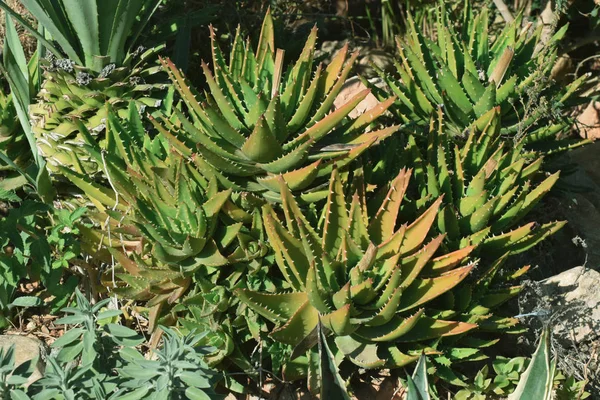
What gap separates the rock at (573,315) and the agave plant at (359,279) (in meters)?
0.49

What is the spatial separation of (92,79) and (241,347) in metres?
1.29

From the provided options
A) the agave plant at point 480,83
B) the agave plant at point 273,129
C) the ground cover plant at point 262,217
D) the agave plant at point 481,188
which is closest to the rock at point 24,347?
the ground cover plant at point 262,217

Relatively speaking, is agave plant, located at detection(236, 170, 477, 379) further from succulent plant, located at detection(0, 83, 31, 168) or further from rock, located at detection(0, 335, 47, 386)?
succulent plant, located at detection(0, 83, 31, 168)

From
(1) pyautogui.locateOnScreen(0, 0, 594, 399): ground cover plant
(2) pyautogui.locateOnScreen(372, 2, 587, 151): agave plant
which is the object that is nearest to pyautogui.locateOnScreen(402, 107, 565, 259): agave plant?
(1) pyautogui.locateOnScreen(0, 0, 594, 399): ground cover plant

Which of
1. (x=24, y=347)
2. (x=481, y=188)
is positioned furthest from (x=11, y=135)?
(x=481, y=188)

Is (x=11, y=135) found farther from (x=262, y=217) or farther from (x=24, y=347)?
(x=262, y=217)

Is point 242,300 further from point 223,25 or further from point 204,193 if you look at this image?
point 223,25

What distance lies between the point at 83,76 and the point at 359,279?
1.50 metres

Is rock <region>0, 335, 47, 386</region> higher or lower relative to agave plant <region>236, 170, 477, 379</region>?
lower

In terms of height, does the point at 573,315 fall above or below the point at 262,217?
below

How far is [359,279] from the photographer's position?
254cm

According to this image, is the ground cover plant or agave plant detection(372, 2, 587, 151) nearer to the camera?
the ground cover plant

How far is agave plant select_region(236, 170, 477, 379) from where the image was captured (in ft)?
8.31

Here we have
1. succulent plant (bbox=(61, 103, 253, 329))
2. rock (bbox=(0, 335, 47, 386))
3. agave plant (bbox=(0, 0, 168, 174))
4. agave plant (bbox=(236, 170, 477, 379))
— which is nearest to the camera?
agave plant (bbox=(236, 170, 477, 379))
